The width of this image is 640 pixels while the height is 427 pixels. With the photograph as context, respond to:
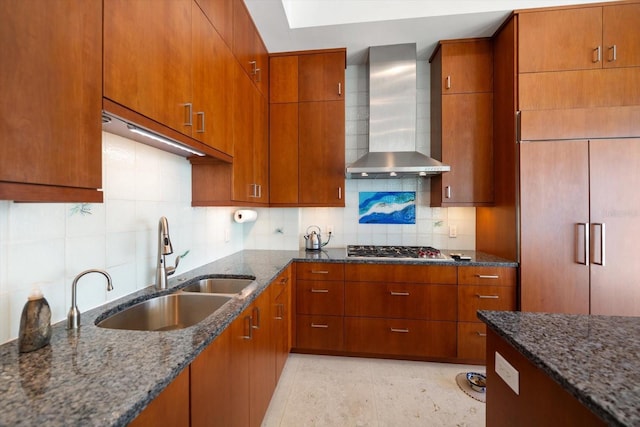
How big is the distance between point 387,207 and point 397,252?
0.52m

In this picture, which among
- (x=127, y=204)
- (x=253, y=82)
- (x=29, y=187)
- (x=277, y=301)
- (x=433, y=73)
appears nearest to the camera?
(x=29, y=187)

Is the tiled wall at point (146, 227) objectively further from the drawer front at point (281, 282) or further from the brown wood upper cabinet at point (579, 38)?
the brown wood upper cabinet at point (579, 38)

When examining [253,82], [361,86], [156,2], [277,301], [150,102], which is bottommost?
[277,301]

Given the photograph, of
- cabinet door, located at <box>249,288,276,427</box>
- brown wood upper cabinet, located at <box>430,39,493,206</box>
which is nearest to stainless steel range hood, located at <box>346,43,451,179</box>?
brown wood upper cabinet, located at <box>430,39,493,206</box>

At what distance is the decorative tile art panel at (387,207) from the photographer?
2.77 m

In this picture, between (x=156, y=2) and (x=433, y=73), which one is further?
(x=433, y=73)

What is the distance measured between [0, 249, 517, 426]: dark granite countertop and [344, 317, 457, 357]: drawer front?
1473 mm

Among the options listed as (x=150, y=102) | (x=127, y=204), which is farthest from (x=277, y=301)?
(x=150, y=102)

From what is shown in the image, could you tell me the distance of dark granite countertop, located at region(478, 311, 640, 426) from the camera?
542 millimetres

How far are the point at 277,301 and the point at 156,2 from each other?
170cm

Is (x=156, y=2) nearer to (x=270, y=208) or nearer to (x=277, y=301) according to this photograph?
(x=277, y=301)

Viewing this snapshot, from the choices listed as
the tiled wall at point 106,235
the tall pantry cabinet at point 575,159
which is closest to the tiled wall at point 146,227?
the tiled wall at point 106,235

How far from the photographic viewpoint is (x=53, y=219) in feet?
3.25

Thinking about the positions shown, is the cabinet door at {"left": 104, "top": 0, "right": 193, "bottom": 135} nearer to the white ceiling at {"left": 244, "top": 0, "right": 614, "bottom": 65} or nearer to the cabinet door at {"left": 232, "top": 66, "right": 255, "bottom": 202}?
the cabinet door at {"left": 232, "top": 66, "right": 255, "bottom": 202}
